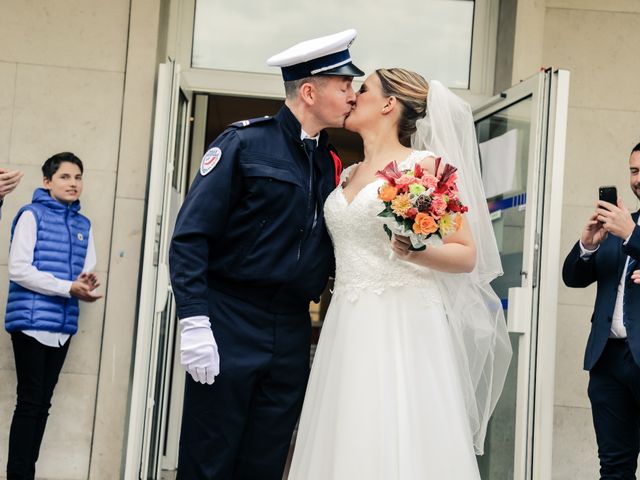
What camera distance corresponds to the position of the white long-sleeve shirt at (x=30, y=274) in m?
5.50

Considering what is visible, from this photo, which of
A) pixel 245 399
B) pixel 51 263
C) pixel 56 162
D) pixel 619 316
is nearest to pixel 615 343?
pixel 619 316

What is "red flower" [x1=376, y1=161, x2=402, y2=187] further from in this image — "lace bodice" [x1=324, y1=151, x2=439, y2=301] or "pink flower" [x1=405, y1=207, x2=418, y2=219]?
"lace bodice" [x1=324, y1=151, x2=439, y2=301]

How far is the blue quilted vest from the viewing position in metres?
5.53

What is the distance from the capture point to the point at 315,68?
3746mm

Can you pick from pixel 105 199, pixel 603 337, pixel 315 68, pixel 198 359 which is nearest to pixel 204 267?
pixel 198 359

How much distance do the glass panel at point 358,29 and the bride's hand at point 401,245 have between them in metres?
3.13

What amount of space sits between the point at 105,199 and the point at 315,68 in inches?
109

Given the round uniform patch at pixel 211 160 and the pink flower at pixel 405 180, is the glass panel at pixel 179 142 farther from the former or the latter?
the pink flower at pixel 405 180

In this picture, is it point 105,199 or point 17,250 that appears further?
point 105,199

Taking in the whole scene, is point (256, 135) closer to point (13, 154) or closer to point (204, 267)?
point (204, 267)

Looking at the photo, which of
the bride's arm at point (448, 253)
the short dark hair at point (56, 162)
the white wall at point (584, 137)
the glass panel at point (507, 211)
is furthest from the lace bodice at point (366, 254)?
the white wall at point (584, 137)

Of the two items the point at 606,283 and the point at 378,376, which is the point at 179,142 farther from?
the point at 378,376

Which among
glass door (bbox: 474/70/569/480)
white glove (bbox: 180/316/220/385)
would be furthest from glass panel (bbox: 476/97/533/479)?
white glove (bbox: 180/316/220/385)

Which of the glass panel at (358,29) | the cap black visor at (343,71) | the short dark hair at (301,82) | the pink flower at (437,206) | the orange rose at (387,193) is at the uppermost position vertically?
the glass panel at (358,29)
